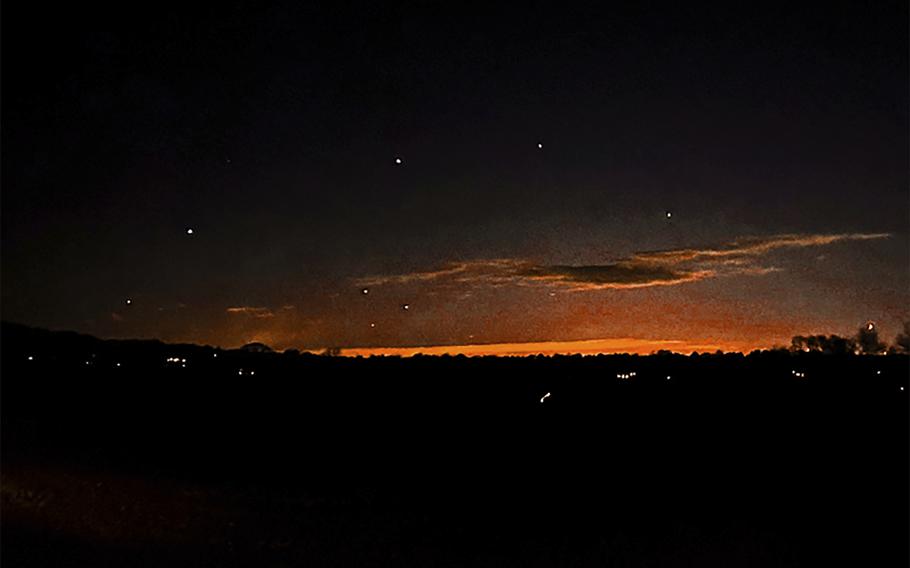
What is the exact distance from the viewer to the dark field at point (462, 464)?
10.1m

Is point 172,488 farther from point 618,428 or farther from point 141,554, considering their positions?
point 618,428

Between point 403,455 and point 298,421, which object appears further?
point 298,421

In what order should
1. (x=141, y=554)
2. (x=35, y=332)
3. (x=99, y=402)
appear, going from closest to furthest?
1. (x=141, y=554)
2. (x=99, y=402)
3. (x=35, y=332)

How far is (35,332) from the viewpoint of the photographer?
3266 cm

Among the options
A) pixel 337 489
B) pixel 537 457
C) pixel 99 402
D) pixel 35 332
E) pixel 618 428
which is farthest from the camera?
pixel 35 332

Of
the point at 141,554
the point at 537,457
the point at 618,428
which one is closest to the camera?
the point at 141,554

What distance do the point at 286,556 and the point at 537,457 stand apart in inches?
336

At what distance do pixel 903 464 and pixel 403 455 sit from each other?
863 cm

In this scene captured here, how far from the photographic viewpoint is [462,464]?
650 inches

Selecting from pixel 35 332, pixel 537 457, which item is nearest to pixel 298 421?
pixel 537 457

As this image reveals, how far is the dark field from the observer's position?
1005 centimetres

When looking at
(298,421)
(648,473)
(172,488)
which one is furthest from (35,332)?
(648,473)

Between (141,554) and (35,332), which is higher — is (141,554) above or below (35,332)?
below

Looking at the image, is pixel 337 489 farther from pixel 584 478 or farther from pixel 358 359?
pixel 358 359
